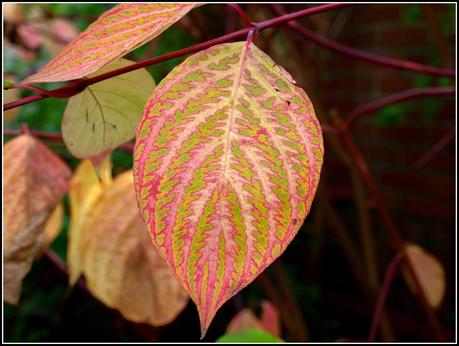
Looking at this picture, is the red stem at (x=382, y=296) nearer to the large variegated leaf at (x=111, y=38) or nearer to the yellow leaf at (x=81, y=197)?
the yellow leaf at (x=81, y=197)

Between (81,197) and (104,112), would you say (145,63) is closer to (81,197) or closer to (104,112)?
(104,112)

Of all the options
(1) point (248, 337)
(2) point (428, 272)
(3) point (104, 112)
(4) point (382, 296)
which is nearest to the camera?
(3) point (104, 112)

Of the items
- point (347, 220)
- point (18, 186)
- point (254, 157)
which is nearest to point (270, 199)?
point (254, 157)

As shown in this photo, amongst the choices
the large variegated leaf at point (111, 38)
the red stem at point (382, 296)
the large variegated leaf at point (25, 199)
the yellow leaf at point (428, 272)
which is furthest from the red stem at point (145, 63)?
the yellow leaf at point (428, 272)

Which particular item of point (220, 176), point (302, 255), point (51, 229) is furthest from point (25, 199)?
point (302, 255)

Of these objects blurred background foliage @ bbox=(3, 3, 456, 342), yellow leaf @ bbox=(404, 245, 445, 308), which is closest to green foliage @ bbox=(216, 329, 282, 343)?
yellow leaf @ bbox=(404, 245, 445, 308)

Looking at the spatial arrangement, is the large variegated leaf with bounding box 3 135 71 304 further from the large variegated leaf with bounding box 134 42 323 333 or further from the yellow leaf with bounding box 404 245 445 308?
the yellow leaf with bounding box 404 245 445 308

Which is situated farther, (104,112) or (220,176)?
(104,112)

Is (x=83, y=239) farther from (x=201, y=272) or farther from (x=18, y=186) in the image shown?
(x=201, y=272)
